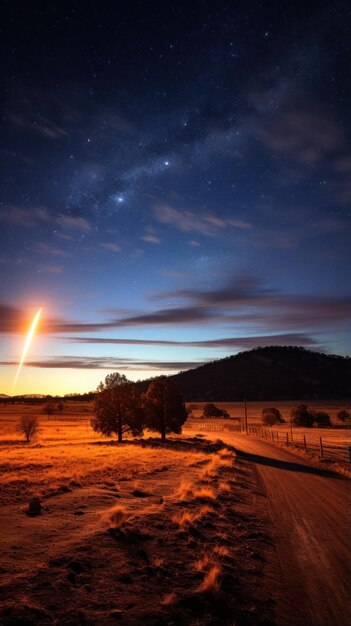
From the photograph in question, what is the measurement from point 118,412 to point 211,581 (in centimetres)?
4523

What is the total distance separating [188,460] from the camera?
28.6 meters

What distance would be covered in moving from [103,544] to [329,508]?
938cm

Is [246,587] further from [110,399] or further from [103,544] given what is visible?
[110,399]

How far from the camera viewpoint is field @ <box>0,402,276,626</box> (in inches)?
279

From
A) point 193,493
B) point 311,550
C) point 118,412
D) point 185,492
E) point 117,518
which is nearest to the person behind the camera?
point 311,550

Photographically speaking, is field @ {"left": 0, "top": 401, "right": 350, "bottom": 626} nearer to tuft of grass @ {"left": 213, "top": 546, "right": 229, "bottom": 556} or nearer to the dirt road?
tuft of grass @ {"left": 213, "top": 546, "right": 229, "bottom": 556}

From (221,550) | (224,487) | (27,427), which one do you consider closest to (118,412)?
(27,427)

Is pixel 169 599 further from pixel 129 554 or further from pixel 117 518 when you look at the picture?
pixel 117 518

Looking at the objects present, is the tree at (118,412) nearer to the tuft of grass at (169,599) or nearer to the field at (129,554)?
the field at (129,554)

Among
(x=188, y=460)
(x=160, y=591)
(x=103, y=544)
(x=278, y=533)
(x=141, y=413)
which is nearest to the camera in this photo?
(x=160, y=591)

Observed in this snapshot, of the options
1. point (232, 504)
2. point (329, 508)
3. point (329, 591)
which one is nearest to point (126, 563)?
point (329, 591)

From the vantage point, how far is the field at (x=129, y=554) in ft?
23.2

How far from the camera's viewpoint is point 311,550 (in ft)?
34.5

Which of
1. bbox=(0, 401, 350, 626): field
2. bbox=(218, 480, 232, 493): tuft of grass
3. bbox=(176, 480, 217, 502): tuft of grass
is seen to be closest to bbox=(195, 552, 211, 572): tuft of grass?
bbox=(0, 401, 350, 626): field
